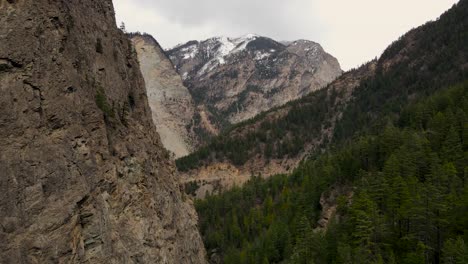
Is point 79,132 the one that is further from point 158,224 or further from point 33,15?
point 158,224

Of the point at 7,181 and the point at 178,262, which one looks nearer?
the point at 7,181

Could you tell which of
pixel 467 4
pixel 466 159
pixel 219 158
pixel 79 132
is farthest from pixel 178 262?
pixel 467 4

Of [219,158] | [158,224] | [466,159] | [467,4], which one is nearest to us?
[158,224]

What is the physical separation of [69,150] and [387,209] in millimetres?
36169

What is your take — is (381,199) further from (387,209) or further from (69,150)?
(69,150)

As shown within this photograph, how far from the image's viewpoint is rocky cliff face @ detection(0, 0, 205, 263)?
35.0 m

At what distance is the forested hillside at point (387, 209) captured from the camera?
153ft

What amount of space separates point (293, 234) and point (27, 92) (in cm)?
5779

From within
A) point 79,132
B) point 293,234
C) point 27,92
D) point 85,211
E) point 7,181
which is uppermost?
point 27,92

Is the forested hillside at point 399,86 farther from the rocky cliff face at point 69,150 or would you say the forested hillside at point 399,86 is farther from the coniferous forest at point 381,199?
the rocky cliff face at point 69,150

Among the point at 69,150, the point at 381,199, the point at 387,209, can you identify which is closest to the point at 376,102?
the point at 381,199

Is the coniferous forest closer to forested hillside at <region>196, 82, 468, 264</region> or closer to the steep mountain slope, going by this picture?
forested hillside at <region>196, 82, 468, 264</region>

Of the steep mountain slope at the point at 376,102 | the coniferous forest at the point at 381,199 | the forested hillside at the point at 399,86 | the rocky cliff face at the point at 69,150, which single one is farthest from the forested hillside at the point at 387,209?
the steep mountain slope at the point at 376,102

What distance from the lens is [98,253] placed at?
1609 inches
